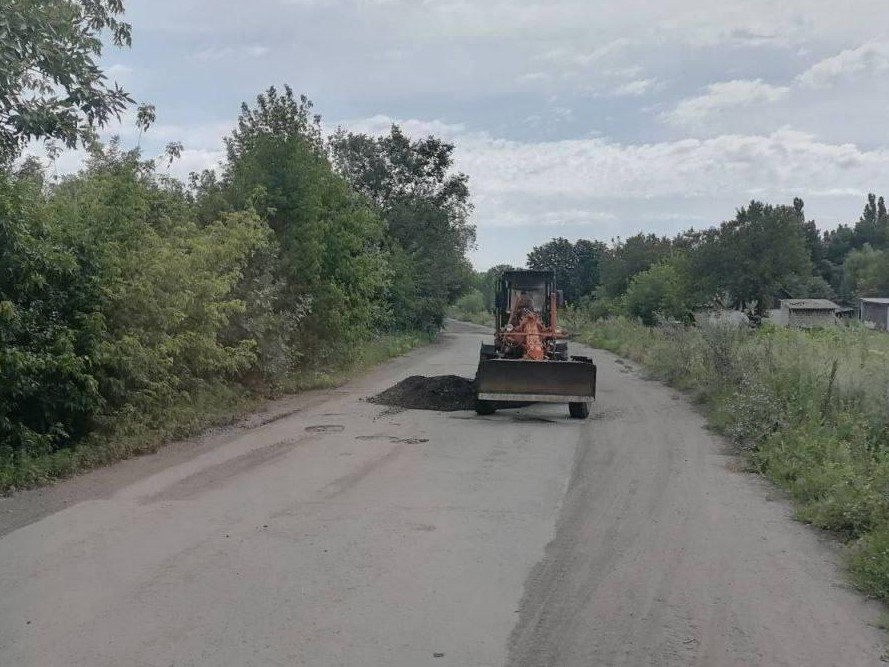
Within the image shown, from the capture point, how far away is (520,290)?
19.6 metres

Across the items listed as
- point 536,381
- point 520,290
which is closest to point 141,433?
point 536,381

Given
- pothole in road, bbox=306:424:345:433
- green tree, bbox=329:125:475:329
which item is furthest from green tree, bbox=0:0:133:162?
green tree, bbox=329:125:475:329

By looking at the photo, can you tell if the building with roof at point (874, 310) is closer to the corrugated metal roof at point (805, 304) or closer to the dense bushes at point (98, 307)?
the corrugated metal roof at point (805, 304)

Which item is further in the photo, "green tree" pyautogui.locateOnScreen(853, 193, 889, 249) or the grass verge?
"green tree" pyautogui.locateOnScreen(853, 193, 889, 249)

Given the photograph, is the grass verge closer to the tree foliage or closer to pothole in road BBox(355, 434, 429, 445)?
pothole in road BBox(355, 434, 429, 445)

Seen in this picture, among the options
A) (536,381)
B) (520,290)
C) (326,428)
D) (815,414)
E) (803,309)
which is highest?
(520,290)

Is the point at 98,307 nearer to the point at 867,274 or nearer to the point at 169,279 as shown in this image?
the point at 169,279

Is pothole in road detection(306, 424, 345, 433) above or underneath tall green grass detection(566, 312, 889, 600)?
underneath

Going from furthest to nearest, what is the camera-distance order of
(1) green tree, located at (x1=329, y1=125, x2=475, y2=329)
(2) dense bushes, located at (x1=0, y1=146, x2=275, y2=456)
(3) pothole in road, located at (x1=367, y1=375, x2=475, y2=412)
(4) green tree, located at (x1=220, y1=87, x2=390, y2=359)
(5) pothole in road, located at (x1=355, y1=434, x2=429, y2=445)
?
(1) green tree, located at (x1=329, y1=125, x2=475, y2=329) → (4) green tree, located at (x1=220, y1=87, x2=390, y2=359) → (3) pothole in road, located at (x1=367, y1=375, x2=475, y2=412) → (5) pothole in road, located at (x1=355, y1=434, x2=429, y2=445) → (2) dense bushes, located at (x1=0, y1=146, x2=275, y2=456)

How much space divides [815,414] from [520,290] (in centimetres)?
837

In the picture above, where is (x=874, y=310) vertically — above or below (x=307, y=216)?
below

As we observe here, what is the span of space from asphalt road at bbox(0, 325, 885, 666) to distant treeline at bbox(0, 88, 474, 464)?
3.97ft

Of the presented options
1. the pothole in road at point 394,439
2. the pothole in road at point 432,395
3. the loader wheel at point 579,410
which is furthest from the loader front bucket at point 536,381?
the pothole in road at point 394,439

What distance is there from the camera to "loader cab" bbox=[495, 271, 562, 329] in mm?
19453
